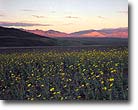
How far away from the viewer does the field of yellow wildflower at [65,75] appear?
2.15 metres

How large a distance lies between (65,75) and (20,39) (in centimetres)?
37

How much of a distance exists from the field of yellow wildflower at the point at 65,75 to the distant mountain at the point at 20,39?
59mm

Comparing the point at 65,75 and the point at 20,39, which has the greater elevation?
the point at 20,39

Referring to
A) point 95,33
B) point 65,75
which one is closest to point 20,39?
point 65,75

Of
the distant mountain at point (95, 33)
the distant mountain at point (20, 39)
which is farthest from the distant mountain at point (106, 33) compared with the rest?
the distant mountain at point (20, 39)

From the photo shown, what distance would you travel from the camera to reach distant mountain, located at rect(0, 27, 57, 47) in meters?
2.23

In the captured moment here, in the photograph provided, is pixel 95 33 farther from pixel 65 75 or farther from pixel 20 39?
pixel 20 39

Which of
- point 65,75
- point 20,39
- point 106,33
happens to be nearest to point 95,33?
point 106,33

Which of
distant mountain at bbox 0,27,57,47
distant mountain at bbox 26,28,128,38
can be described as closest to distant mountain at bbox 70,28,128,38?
distant mountain at bbox 26,28,128,38

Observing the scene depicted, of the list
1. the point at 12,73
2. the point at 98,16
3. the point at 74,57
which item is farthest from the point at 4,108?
the point at 98,16

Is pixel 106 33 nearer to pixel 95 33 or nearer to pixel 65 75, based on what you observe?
pixel 95 33

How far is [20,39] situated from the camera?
7.38 ft

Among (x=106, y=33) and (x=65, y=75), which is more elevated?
(x=106, y=33)

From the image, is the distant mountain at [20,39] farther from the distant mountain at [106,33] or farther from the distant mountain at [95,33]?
the distant mountain at [106,33]
